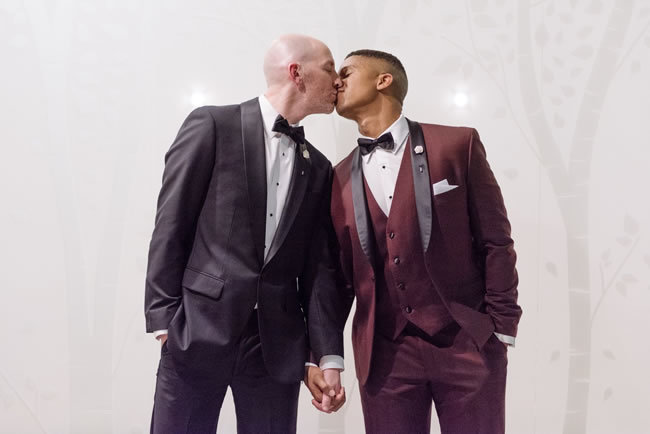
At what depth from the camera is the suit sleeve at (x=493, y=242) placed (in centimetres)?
203

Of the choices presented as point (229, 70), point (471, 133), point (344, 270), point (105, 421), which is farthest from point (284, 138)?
point (105, 421)

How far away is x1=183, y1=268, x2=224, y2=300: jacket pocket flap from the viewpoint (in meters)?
1.86

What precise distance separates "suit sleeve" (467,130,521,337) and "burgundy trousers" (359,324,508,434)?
0.11 m

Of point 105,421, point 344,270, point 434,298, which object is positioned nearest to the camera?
point 434,298

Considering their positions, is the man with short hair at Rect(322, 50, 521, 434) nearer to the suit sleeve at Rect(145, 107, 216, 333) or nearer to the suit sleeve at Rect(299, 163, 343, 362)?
the suit sleeve at Rect(299, 163, 343, 362)

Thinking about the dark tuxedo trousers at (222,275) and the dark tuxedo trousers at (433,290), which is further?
the dark tuxedo trousers at (433,290)

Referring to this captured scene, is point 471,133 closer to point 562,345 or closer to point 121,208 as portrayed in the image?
point 562,345

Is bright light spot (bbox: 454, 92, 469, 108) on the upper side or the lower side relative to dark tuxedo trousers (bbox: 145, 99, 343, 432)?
upper

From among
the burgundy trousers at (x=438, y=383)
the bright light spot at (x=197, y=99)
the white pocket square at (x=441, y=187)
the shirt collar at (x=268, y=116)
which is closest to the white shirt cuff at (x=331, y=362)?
the burgundy trousers at (x=438, y=383)

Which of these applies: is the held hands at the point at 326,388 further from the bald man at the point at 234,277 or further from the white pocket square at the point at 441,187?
the white pocket square at the point at 441,187

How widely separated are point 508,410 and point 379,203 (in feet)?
5.45

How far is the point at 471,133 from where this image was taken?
211cm

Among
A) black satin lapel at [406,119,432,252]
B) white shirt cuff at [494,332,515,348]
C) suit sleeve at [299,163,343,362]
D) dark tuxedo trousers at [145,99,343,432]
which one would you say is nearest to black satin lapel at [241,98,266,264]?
dark tuxedo trousers at [145,99,343,432]

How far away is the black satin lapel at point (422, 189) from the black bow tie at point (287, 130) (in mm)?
411
